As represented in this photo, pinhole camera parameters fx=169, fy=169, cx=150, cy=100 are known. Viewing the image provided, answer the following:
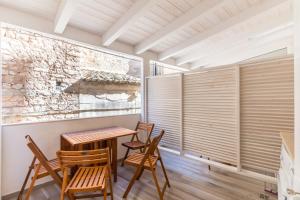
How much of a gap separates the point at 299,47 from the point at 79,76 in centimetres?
281

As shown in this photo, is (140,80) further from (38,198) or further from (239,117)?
(38,198)

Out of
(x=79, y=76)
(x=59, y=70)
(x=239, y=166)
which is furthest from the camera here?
(x=79, y=76)

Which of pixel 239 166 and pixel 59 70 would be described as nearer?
pixel 239 166

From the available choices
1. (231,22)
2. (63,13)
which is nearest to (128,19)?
(63,13)

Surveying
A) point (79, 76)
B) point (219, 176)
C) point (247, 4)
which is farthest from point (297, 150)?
point (79, 76)

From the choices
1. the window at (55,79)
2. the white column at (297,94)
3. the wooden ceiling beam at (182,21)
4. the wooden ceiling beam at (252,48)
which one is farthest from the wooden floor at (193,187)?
the wooden ceiling beam at (252,48)

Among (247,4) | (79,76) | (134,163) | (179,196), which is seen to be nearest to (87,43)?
(79,76)

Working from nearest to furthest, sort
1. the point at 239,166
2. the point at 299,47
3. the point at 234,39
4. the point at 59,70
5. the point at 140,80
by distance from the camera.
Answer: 1. the point at 299,47
2. the point at 239,166
3. the point at 59,70
4. the point at 234,39
5. the point at 140,80

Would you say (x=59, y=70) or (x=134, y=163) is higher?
(x=59, y=70)

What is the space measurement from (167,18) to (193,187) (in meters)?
2.59

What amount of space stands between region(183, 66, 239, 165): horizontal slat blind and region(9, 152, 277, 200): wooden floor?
35 centimetres

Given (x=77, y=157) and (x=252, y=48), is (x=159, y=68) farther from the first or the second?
(x=77, y=157)

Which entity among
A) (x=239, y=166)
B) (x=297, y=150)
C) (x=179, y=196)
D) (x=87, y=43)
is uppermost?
(x=87, y=43)

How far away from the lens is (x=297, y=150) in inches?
33.8
